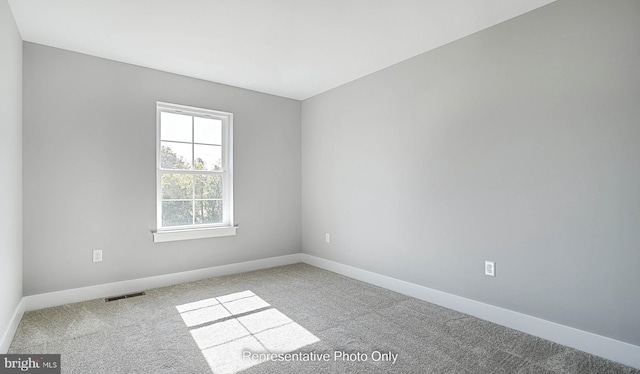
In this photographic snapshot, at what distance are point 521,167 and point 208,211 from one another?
11.1 feet

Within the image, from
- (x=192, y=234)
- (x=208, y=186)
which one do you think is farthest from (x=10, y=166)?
(x=208, y=186)

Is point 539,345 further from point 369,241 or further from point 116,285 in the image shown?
point 116,285

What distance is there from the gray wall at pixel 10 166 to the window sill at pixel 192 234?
1139 mm

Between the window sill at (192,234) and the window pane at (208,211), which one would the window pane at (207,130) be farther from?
the window sill at (192,234)

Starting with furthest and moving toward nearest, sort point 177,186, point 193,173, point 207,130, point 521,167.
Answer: point 207,130
point 193,173
point 177,186
point 521,167

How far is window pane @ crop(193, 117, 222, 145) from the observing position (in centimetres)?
389

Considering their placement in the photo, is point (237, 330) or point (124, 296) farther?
point (124, 296)

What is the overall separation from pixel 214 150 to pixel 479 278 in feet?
10.8

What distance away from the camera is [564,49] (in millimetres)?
2256

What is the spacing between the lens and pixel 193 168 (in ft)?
12.6

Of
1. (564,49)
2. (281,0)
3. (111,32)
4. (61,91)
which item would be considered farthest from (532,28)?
(61,91)

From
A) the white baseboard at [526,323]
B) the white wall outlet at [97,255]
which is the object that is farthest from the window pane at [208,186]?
the white baseboard at [526,323]

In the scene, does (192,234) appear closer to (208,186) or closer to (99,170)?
(208,186)

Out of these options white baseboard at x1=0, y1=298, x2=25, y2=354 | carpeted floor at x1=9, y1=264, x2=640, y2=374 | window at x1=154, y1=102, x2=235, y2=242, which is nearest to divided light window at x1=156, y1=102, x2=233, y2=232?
window at x1=154, y1=102, x2=235, y2=242
